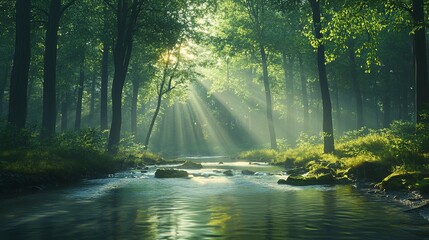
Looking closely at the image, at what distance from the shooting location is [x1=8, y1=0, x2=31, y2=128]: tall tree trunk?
21.6 m

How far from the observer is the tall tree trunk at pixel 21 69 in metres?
21.6

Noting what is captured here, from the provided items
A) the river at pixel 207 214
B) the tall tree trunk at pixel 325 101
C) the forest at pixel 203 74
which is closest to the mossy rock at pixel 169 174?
the forest at pixel 203 74

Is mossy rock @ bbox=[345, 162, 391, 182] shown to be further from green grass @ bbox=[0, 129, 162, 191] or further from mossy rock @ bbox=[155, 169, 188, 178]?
green grass @ bbox=[0, 129, 162, 191]

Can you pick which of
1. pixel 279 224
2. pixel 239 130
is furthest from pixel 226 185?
pixel 239 130

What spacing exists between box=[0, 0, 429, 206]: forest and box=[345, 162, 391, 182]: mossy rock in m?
0.30

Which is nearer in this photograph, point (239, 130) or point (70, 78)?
point (70, 78)

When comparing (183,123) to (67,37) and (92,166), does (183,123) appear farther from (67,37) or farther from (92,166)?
(92,166)

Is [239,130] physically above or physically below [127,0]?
below

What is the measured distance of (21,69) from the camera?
71.5ft

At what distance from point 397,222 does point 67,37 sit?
36924 millimetres

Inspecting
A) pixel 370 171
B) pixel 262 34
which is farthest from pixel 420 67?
pixel 262 34

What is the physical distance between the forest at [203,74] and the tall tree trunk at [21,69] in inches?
2.0

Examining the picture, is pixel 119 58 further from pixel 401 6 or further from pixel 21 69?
pixel 401 6

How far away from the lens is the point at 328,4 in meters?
23.7
